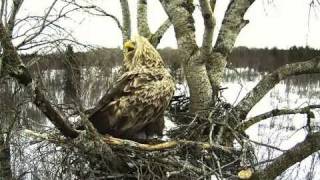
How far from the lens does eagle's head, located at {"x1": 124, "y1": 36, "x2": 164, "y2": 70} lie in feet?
16.9

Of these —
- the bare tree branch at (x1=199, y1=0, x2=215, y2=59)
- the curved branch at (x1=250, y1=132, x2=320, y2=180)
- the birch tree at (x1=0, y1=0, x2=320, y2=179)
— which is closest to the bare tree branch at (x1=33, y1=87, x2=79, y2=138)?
the birch tree at (x1=0, y1=0, x2=320, y2=179)

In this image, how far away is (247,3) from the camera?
5918 mm

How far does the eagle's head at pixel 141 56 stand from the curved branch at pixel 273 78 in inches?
35.7

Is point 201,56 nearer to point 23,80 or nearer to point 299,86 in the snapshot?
point 23,80

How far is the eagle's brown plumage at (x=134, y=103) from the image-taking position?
4.75 m

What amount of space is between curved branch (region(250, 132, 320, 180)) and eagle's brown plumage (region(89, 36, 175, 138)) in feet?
4.81

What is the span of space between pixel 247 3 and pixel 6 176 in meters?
4.42

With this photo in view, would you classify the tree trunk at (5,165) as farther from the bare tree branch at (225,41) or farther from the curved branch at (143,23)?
the bare tree branch at (225,41)

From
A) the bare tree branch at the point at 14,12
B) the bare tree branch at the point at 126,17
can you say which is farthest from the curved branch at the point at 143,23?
the bare tree branch at the point at 14,12

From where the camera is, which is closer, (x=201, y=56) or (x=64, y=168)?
(x=64, y=168)

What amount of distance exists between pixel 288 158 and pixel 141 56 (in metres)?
2.01

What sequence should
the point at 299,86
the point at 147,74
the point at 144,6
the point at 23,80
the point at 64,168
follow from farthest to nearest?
the point at 299,86 → the point at 144,6 → the point at 147,74 → the point at 64,168 → the point at 23,80

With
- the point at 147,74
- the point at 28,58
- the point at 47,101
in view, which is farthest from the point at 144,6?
the point at 47,101

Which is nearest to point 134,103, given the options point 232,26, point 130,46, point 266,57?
point 130,46
